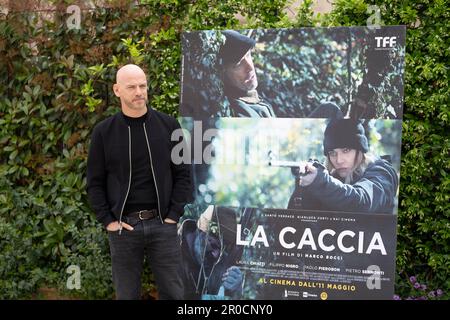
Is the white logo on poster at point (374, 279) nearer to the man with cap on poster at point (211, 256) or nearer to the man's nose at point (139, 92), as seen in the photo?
the man with cap on poster at point (211, 256)

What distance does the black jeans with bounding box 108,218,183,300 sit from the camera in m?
Answer: 2.87

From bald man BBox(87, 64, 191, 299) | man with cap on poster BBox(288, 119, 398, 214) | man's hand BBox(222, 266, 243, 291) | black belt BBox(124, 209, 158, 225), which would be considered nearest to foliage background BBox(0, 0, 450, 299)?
man with cap on poster BBox(288, 119, 398, 214)

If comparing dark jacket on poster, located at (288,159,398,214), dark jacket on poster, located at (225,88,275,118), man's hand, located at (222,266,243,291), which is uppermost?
dark jacket on poster, located at (225,88,275,118)

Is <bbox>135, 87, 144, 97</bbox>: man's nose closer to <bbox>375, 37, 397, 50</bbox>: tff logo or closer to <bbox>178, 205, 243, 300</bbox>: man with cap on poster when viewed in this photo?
<bbox>178, 205, 243, 300</bbox>: man with cap on poster

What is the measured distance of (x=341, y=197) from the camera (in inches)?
124

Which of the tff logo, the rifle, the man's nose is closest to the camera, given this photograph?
the man's nose

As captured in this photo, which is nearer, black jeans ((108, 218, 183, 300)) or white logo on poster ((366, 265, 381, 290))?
black jeans ((108, 218, 183, 300))

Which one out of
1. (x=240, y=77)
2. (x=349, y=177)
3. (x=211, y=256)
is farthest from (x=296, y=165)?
(x=211, y=256)

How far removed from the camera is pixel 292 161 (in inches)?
128

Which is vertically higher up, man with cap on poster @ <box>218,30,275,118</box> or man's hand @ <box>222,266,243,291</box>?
man with cap on poster @ <box>218,30,275,118</box>

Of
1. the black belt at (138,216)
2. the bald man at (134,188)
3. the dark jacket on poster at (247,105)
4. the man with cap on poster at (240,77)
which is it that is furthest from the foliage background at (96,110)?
the black belt at (138,216)
